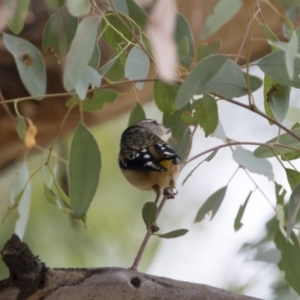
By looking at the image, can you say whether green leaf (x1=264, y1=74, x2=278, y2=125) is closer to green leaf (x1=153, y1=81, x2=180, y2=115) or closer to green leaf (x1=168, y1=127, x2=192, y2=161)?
green leaf (x1=153, y1=81, x2=180, y2=115)

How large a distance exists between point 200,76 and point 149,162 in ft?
1.50

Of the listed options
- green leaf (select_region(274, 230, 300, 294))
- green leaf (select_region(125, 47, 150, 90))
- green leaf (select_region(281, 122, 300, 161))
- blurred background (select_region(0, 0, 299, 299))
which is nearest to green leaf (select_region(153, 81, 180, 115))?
green leaf (select_region(125, 47, 150, 90))

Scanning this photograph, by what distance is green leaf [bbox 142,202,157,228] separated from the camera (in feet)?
2.43

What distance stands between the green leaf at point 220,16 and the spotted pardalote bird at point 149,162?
1.43 feet

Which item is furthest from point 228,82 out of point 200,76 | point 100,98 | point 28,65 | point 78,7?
point 100,98

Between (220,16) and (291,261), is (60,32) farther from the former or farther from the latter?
(291,261)

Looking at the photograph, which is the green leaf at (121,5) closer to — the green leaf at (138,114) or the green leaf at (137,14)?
the green leaf at (137,14)

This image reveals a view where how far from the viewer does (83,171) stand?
0.74 meters

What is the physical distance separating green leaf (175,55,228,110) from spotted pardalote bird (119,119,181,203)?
385 millimetres

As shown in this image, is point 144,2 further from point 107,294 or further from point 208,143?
point 208,143

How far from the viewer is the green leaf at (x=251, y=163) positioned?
0.81m

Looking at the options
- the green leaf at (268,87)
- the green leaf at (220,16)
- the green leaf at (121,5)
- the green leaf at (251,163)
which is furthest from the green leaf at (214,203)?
the green leaf at (220,16)

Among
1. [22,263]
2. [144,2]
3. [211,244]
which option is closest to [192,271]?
[211,244]

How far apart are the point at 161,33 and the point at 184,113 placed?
294 mm
